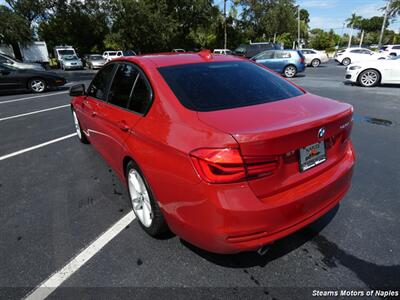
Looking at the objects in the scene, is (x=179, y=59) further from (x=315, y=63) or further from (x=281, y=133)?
(x=315, y=63)

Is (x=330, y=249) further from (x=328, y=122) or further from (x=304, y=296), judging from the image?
(x=328, y=122)

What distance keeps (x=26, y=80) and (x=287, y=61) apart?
12610 mm

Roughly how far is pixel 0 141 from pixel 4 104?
524cm

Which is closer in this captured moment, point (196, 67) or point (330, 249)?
point (330, 249)

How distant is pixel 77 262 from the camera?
2.40 meters

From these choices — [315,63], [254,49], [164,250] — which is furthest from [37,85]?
[315,63]

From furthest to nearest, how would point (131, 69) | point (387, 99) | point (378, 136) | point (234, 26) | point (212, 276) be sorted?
point (234, 26)
point (387, 99)
point (378, 136)
point (131, 69)
point (212, 276)

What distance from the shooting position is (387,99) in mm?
→ 8578

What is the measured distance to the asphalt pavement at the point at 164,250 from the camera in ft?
6.95

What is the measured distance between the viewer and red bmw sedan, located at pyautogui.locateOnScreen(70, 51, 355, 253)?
178 cm

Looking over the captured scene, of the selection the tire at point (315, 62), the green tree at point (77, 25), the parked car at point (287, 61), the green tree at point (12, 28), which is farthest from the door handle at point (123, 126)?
the green tree at point (77, 25)

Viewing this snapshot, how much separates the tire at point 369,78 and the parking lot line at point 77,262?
1120 centimetres

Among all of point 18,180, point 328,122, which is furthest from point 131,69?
point 18,180

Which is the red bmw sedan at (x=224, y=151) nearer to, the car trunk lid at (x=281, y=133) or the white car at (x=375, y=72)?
the car trunk lid at (x=281, y=133)
